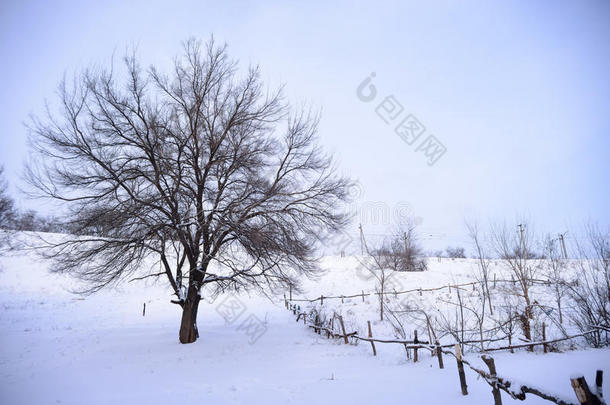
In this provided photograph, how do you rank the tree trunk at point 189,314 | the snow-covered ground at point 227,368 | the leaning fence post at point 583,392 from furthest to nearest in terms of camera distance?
1. the tree trunk at point 189,314
2. the snow-covered ground at point 227,368
3. the leaning fence post at point 583,392

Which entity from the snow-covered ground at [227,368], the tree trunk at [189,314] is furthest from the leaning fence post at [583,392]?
the tree trunk at [189,314]

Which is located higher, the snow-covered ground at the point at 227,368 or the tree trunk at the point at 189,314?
the tree trunk at the point at 189,314

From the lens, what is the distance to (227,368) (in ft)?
26.1

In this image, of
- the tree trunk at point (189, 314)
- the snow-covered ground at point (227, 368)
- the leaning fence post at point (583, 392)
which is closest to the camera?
the leaning fence post at point (583, 392)

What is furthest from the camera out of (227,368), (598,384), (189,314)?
(189,314)

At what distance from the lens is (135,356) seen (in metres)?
8.95

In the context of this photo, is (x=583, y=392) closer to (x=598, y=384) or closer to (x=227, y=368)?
(x=598, y=384)

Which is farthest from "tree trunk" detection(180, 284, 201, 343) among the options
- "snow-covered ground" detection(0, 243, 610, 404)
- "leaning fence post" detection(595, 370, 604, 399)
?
"leaning fence post" detection(595, 370, 604, 399)

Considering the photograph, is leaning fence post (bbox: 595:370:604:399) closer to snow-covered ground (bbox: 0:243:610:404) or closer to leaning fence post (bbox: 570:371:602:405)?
leaning fence post (bbox: 570:371:602:405)

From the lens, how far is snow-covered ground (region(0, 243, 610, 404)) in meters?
5.62

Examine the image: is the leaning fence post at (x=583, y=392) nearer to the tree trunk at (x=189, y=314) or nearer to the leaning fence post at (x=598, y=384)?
the leaning fence post at (x=598, y=384)

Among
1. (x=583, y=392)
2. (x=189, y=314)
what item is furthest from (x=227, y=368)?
(x=583, y=392)

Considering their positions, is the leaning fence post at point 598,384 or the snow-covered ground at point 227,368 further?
the snow-covered ground at point 227,368

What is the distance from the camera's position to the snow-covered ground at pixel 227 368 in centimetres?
562
